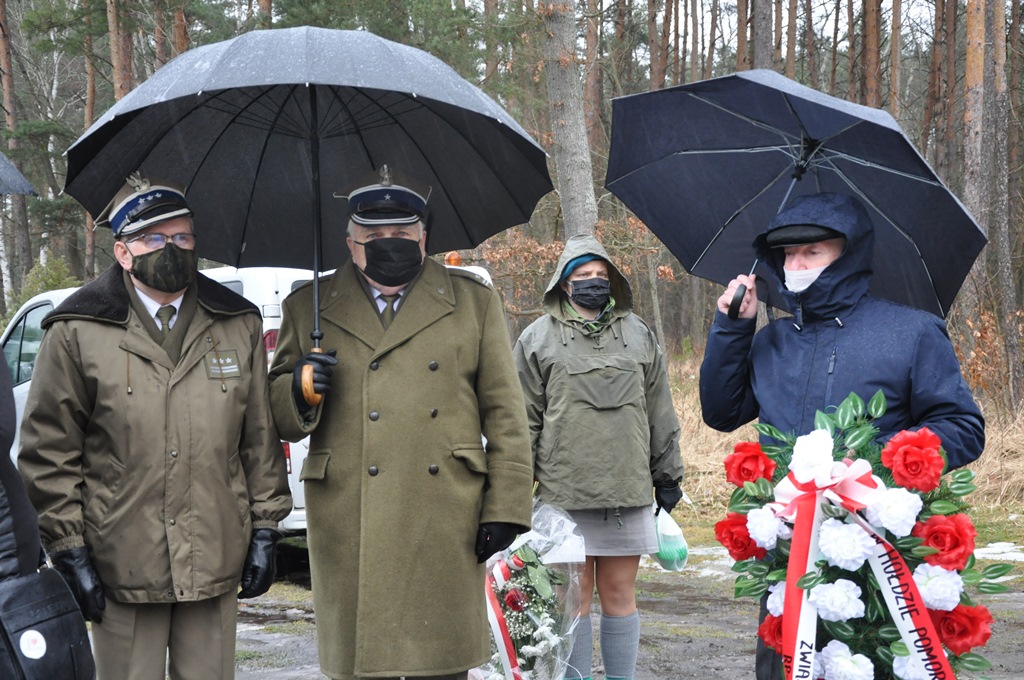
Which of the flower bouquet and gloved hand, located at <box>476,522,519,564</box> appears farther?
gloved hand, located at <box>476,522,519,564</box>

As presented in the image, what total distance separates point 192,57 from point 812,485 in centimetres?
223

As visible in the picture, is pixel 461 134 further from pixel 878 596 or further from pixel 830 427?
pixel 878 596

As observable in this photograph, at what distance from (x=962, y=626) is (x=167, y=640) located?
242 centimetres

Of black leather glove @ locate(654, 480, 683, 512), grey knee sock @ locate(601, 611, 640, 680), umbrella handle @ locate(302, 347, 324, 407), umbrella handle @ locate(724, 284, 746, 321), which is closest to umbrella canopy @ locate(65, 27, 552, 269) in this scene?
umbrella handle @ locate(302, 347, 324, 407)

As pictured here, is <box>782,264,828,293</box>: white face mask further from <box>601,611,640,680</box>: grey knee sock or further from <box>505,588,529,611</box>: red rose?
<box>601,611,640,680</box>: grey knee sock

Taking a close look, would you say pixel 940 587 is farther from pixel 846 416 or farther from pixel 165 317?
pixel 165 317

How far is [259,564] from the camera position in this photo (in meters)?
3.66

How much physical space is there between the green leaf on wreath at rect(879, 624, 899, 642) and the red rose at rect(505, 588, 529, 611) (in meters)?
2.17

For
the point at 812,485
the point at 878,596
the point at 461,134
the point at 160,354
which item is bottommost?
the point at 878,596

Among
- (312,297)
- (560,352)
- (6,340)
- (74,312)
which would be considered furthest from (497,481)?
(6,340)

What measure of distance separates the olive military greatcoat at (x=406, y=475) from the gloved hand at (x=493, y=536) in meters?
0.03

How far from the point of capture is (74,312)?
3.63 meters

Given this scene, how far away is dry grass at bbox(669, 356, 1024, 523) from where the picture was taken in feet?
34.2

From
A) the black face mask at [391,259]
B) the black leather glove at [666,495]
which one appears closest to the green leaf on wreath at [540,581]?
the black leather glove at [666,495]
